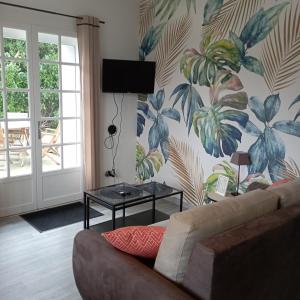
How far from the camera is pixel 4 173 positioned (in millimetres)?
3789

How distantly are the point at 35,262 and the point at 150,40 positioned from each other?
125 inches

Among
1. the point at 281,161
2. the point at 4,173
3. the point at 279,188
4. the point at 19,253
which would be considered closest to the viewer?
the point at 279,188

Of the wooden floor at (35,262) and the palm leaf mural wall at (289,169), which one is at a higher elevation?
the palm leaf mural wall at (289,169)

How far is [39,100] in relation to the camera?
3.91 m

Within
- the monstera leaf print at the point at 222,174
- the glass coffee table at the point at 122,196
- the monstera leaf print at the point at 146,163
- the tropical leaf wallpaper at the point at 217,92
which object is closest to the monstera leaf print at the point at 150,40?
the tropical leaf wallpaper at the point at 217,92

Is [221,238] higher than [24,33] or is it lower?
lower

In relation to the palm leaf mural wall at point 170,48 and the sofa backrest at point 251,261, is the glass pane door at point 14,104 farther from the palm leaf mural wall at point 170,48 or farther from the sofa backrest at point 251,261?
the sofa backrest at point 251,261

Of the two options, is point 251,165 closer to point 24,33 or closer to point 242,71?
point 242,71

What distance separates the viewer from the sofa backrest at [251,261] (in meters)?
1.35

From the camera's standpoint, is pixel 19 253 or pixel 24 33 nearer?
pixel 19 253

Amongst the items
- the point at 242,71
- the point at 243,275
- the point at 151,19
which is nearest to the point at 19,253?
the point at 243,275

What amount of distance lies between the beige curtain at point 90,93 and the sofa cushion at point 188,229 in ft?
9.21

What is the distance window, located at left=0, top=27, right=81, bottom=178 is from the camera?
369cm

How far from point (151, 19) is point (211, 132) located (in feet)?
6.01
